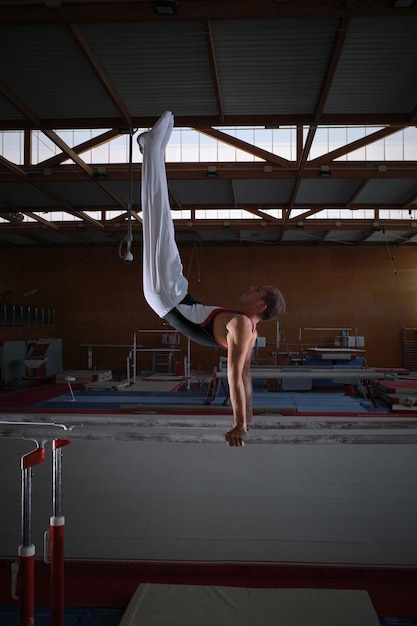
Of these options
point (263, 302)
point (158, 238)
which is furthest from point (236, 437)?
point (158, 238)

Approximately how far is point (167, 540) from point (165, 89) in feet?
17.0

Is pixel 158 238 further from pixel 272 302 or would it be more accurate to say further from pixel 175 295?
pixel 272 302

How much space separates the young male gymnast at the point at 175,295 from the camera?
3098 mm

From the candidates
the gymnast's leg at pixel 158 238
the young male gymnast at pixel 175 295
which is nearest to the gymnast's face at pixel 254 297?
the young male gymnast at pixel 175 295

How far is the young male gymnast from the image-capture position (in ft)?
10.2

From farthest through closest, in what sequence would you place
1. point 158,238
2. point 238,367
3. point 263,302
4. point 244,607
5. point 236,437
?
point 158,238 < point 263,302 < point 238,367 < point 236,437 < point 244,607

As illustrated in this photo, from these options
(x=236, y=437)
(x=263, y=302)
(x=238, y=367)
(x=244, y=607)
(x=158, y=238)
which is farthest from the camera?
(x=158, y=238)

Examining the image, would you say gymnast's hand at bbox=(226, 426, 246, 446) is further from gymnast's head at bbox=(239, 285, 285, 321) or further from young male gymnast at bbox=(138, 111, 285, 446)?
gymnast's head at bbox=(239, 285, 285, 321)

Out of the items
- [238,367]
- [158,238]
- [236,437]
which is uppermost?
[158,238]

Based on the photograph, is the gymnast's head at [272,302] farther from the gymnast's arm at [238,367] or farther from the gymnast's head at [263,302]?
the gymnast's arm at [238,367]

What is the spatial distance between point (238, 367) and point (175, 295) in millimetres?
773

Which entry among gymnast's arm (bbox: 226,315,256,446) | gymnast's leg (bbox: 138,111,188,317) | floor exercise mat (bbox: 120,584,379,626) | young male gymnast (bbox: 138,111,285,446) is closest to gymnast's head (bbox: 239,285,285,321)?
young male gymnast (bbox: 138,111,285,446)

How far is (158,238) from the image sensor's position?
3344 millimetres

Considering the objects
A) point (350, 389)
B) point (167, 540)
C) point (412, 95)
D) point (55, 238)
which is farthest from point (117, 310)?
point (167, 540)
